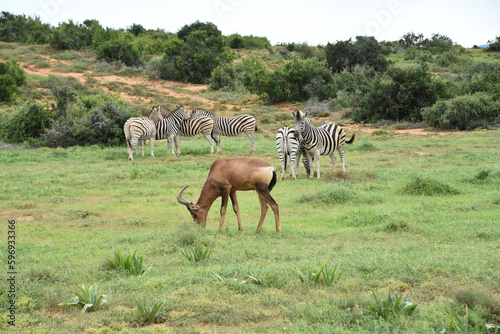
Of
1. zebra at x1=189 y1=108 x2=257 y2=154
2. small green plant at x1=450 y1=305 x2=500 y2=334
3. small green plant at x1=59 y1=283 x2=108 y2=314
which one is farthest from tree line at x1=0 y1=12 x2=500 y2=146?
small green plant at x1=450 y1=305 x2=500 y2=334

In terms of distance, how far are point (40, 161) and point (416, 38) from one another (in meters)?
53.9

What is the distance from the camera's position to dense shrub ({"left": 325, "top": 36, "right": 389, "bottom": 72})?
3947 centimetres

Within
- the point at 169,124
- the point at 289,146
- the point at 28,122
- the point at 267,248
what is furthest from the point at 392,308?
the point at 28,122

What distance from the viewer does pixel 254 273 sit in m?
5.86

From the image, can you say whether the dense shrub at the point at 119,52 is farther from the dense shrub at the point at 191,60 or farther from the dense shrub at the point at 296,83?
the dense shrub at the point at 296,83

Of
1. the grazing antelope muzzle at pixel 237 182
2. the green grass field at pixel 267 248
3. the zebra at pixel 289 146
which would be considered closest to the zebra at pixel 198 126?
the green grass field at pixel 267 248

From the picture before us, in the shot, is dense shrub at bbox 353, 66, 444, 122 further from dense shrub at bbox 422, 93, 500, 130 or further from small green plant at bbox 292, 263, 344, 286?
small green plant at bbox 292, 263, 344, 286

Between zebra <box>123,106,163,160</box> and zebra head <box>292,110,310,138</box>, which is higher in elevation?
zebra head <box>292,110,310,138</box>

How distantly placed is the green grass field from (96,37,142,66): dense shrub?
3133 centimetres

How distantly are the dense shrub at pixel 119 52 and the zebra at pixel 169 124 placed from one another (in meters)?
28.2

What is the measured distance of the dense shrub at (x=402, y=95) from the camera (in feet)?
83.7

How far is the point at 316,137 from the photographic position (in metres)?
14.0

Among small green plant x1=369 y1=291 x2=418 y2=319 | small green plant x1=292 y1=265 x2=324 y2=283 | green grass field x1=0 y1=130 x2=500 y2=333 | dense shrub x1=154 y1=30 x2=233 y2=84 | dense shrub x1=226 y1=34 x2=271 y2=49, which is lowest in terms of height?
green grass field x1=0 y1=130 x2=500 y2=333

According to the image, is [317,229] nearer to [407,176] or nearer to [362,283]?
[362,283]
